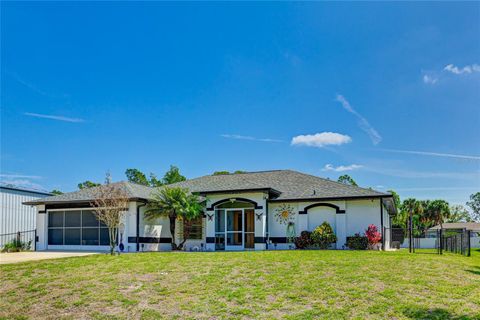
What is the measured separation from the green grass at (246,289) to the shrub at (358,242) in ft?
21.0

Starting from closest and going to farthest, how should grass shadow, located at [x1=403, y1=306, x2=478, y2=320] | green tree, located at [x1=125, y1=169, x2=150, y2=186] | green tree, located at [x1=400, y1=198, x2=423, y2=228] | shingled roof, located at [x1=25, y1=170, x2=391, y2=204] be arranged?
grass shadow, located at [x1=403, y1=306, x2=478, y2=320] < shingled roof, located at [x1=25, y1=170, x2=391, y2=204] < green tree, located at [x1=400, y1=198, x2=423, y2=228] < green tree, located at [x1=125, y1=169, x2=150, y2=186]

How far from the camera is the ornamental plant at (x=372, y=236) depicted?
2209cm

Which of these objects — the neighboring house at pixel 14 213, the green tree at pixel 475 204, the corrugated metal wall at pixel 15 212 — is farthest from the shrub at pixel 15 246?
the green tree at pixel 475 204

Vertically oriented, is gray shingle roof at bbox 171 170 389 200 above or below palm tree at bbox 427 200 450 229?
above

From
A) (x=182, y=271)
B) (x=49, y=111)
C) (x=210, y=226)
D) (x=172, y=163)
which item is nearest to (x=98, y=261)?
(x=182, y=271)

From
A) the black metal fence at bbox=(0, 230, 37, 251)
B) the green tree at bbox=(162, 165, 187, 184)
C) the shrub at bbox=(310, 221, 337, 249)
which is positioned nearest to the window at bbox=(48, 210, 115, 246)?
the black metal fence at bbox=(0, 230, 37, 251)

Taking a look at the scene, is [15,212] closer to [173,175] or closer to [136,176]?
[173,175]

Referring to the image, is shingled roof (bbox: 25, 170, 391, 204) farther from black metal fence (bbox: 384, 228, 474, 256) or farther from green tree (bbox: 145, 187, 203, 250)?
black metal fence (bbox: 384, 228, 474, 256)

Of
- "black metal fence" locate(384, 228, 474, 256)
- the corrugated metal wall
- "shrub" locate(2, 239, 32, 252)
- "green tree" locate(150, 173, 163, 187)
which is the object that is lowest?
"shrub" locate(2, 239, 32, 252)

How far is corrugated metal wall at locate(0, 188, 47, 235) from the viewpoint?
103ft

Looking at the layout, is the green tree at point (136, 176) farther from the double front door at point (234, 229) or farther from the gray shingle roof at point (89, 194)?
the double front door at point (234, 229)

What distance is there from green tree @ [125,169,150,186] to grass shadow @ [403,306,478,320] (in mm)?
48542

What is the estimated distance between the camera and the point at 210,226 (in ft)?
79.8

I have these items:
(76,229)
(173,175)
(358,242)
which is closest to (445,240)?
(358,242)
